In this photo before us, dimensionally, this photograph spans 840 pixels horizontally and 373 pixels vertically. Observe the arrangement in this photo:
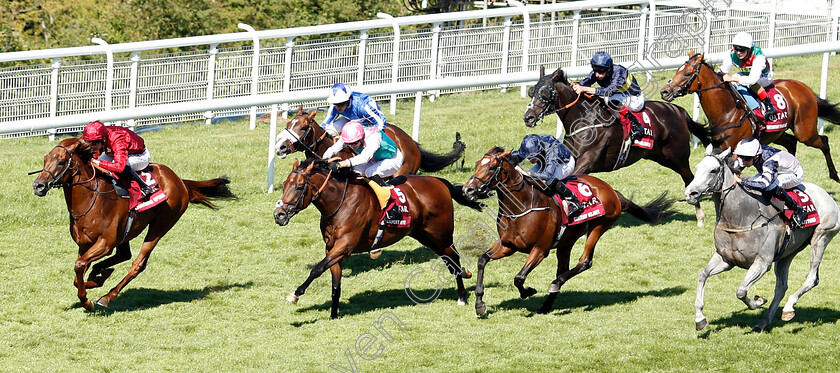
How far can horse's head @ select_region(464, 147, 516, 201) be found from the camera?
8.22m

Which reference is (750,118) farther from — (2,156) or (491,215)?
(2,156)

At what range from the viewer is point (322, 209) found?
28.5 feet

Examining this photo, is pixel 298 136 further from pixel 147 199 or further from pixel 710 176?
pixel 710 176

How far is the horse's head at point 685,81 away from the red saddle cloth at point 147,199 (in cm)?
498

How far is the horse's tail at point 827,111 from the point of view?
1246 cm

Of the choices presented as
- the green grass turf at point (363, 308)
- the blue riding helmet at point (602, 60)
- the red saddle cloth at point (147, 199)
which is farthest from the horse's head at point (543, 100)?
the red saddle cloth at point (147, 199)

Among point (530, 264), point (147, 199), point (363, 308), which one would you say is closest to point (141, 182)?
point (147, 199)

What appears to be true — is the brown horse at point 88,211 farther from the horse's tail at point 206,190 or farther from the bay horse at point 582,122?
the bay horse at point 582,122

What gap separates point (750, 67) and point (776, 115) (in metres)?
0.57

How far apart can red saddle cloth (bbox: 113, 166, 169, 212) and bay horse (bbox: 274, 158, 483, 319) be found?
1.28 meters

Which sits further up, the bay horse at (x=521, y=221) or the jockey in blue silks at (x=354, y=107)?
the jockey in blue silks at (x=354, y=107)

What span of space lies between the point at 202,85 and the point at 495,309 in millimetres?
5704

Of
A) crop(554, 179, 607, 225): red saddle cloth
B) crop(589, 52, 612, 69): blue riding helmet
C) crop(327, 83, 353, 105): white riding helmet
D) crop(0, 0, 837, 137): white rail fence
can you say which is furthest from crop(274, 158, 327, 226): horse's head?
crop(0, 0, 837, 137): white rail fence

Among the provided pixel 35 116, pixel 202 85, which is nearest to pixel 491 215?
pixel 202 85
